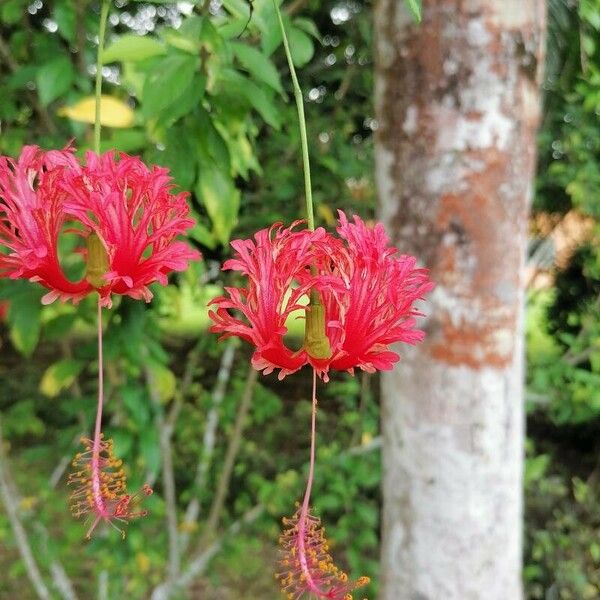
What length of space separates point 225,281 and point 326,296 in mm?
1663

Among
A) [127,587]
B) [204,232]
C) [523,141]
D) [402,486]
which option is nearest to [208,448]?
[127,587]

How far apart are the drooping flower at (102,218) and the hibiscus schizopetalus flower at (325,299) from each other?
0.14 feet

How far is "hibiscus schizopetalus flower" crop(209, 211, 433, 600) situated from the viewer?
1.60 ft

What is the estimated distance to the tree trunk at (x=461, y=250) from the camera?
1.35 meters

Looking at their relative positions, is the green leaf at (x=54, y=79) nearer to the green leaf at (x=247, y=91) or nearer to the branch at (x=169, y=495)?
the green leaf at (x=247, y=91)

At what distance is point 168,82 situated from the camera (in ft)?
2.98

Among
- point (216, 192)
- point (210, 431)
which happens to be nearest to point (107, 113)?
point (216, 192)

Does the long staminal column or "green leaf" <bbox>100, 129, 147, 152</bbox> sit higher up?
"green leaf" <bbox>100, 129, 147, 152</bbox>

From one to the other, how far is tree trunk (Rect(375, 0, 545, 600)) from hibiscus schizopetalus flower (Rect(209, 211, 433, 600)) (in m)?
0.90

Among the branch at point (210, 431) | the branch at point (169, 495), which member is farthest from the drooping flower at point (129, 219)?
the branch at point (210, 431)

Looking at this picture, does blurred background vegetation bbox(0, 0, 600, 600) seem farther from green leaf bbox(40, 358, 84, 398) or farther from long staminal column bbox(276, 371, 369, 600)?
long staminal column bbox(276, 371, 369, 600)

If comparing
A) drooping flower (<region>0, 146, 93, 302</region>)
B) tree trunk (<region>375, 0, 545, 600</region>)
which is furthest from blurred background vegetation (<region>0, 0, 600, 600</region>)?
drooping flower (<region>0, 146, 93, 302</region>)

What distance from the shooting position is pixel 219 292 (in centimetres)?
251

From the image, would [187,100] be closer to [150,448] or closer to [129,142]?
[129,142]
